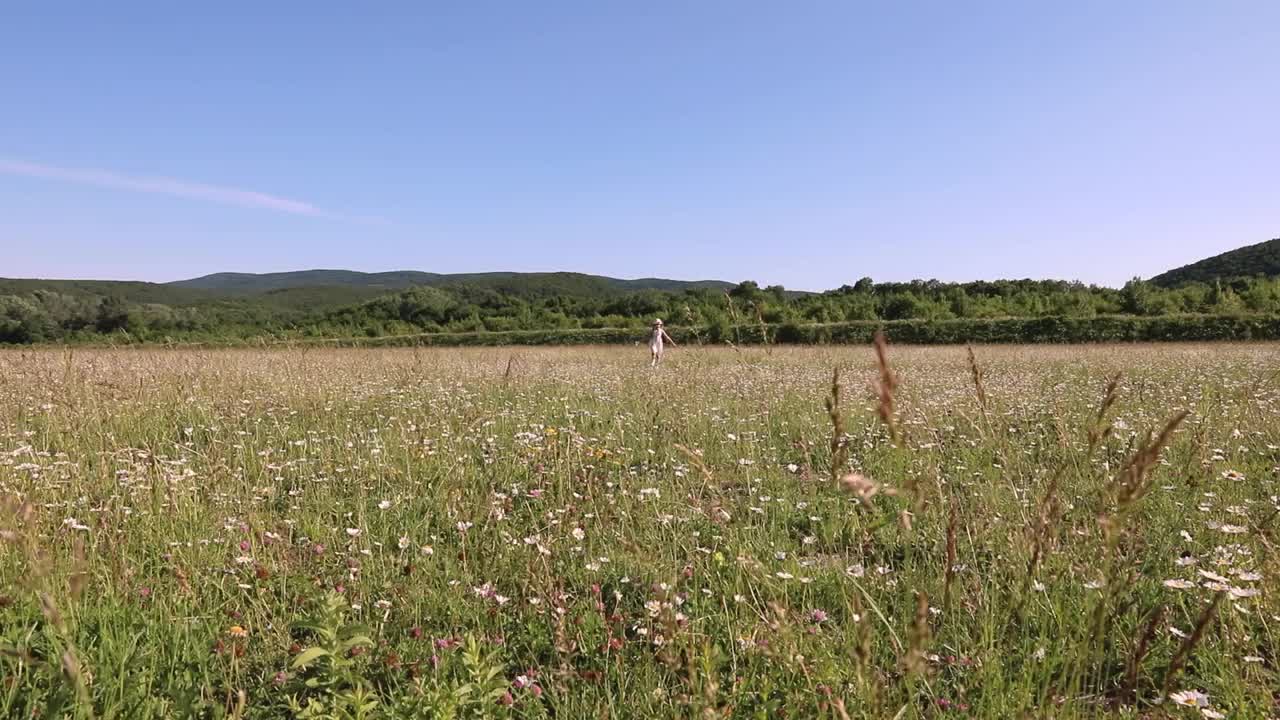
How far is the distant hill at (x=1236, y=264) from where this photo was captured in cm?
5878

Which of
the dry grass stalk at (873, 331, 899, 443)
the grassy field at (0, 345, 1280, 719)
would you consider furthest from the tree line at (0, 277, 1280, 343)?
the dry grass stalk at (873, 331, 899, 443)

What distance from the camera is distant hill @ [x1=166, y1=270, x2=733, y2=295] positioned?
325ft

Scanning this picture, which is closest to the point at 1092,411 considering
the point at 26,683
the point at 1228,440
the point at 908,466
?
the point at 1228,440

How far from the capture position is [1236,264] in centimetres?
6262

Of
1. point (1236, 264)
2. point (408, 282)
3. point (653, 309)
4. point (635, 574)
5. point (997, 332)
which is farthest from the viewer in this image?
point (408, 282)

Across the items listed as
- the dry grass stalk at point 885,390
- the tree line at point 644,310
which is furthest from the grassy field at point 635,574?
the tree line at point 644,310

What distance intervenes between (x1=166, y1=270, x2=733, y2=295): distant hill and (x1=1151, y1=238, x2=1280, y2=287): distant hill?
5174 centimetres

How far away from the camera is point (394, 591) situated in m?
2.95

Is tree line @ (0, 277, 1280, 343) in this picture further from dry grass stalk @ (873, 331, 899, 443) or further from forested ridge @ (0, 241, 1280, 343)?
dry grass stalk @ (873, 331, 899, 443)

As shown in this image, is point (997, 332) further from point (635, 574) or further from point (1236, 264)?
point (1236, 264)

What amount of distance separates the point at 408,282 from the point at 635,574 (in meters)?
158

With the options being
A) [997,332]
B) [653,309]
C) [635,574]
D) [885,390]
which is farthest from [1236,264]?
[885,390]

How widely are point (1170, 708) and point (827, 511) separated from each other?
6.45 ft

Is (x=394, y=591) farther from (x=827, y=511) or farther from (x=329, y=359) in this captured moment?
(x=329, y=359)
